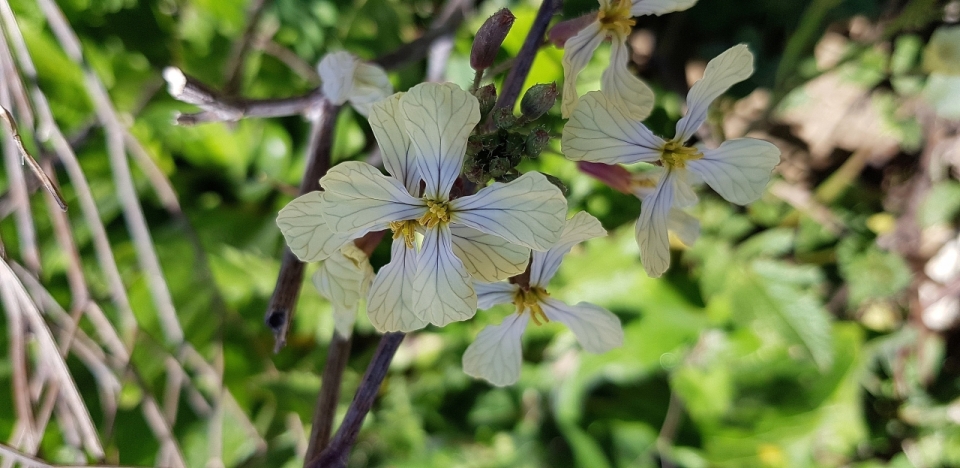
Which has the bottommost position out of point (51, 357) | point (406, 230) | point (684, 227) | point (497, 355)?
point (51, 357)

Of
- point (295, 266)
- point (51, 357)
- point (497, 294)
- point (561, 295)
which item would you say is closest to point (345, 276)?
point (295, 266)

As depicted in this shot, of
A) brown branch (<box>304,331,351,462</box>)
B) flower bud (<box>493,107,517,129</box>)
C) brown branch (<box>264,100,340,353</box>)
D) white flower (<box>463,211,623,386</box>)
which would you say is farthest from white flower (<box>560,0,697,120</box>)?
brown branch (<box>304,331,351,462</box>)

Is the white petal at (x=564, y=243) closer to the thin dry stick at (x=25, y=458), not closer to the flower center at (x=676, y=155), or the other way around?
the flower center at (x=676, y=155)

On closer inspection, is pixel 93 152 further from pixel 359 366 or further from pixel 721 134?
pixel 721 134

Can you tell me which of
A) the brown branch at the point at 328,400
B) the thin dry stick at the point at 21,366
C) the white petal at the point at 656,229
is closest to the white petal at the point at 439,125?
the white petal at the point at 656,229

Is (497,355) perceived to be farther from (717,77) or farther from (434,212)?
(717,77)

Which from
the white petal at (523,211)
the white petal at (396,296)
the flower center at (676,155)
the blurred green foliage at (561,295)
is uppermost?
the white petal at (523,211)

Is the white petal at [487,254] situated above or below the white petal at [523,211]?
below

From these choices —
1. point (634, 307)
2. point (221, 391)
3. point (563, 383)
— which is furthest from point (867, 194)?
point (221, 391)
